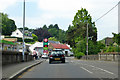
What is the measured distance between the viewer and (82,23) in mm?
60500

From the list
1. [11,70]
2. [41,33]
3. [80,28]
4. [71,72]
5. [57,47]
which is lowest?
[71,72]

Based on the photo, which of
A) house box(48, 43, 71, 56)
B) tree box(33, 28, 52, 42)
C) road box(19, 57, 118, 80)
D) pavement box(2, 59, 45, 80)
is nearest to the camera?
pavement box(2, 59, 45, 80)

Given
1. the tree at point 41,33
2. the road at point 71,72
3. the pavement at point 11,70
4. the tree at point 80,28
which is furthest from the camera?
the tree at point 41,33

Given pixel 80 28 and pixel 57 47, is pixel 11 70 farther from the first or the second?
pixel 57 47

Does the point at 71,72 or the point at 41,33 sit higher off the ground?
the point at 41,33

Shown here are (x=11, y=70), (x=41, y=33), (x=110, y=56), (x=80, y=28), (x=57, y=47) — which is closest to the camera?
(x=11, y=70)

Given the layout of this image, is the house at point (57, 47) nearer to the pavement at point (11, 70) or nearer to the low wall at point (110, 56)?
the low wall at point (110, 56)

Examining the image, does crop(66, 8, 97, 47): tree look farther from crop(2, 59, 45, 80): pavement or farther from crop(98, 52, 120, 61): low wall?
crop(2, 59, 45, 80): pavement

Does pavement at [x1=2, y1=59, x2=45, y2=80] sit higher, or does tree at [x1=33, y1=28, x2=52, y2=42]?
tree at [x1=33, y1=28, x2=52, y2=42]

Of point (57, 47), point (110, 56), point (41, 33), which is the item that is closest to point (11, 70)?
point (110, 56)

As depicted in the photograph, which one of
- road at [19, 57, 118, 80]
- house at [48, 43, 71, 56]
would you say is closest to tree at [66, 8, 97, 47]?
house at [48, 43, 71, 56]

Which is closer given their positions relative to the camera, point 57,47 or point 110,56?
point 110,56

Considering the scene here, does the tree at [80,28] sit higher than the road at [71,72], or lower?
higher

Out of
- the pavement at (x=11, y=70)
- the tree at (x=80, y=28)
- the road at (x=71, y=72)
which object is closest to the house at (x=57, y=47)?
the tree at (x=80, y=28)
